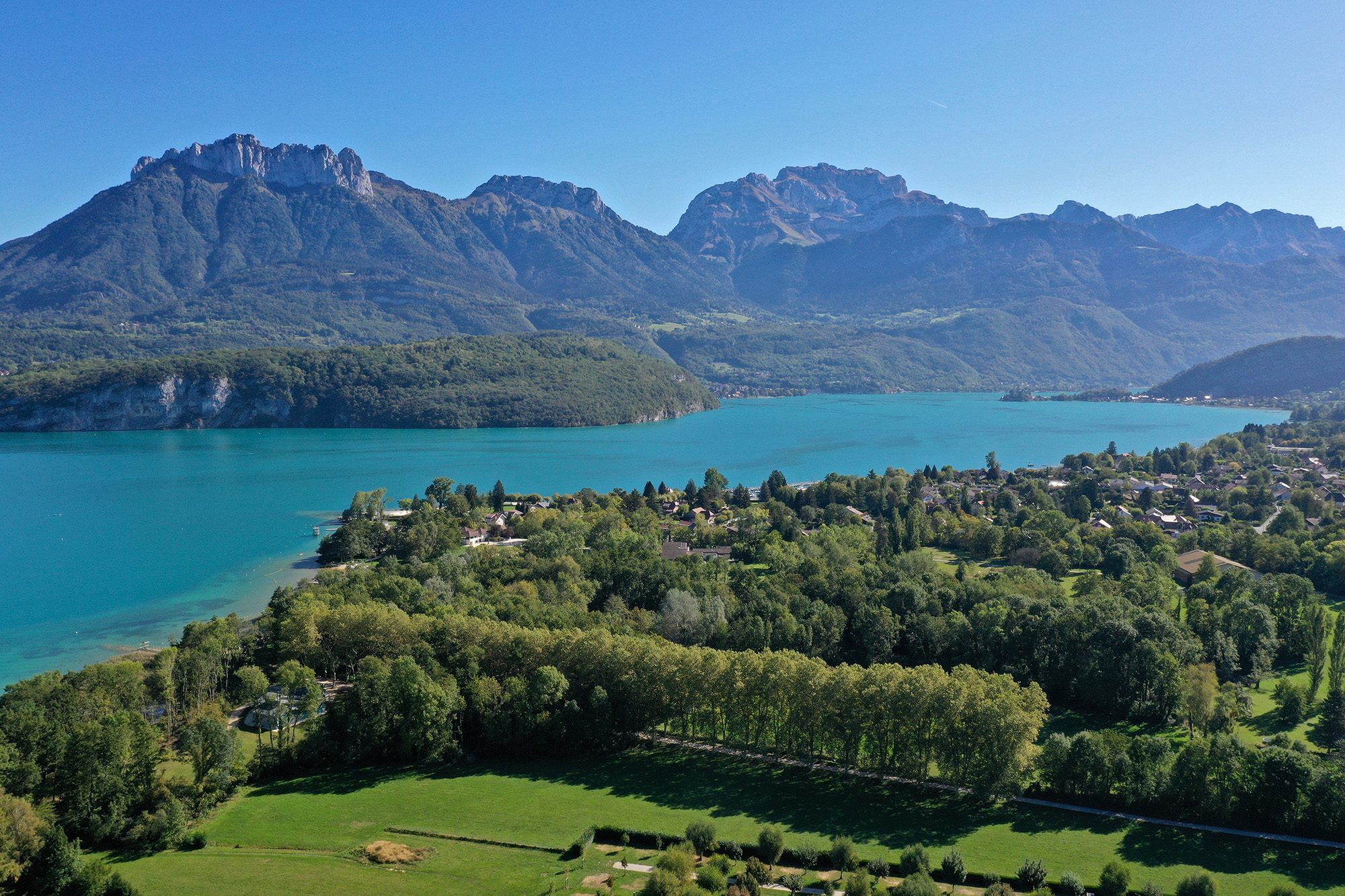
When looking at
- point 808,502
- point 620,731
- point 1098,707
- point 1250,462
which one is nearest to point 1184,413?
point 1250,462

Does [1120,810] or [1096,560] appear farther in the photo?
[1096,560]

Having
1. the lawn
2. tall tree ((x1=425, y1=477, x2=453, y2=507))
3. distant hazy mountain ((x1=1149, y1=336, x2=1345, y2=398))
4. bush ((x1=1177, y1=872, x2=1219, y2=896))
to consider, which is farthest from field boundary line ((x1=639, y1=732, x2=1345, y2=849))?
distant hazy mountain ((x1=1149, y1=336, x2=1345, y2=398))

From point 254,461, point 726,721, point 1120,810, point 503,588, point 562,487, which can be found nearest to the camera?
point 1120,810

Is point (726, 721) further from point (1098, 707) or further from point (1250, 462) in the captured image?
point (1250, 462)

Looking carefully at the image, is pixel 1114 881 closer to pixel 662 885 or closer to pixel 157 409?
pixel 662 885

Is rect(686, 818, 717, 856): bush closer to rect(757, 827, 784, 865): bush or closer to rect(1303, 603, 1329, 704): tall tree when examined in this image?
rect(757, 827, 784, 865): bush
